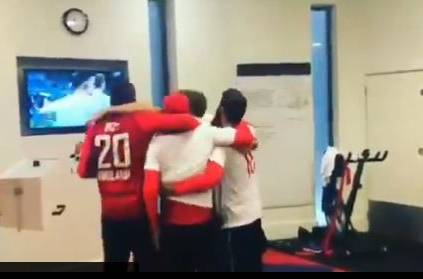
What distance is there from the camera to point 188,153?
3.50 m

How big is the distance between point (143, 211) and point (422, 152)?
4.32 m

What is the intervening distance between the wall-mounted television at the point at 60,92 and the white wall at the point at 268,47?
1.06m

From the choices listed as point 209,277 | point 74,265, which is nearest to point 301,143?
point 74,265

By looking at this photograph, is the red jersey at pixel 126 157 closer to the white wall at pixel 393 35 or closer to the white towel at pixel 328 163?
the white towel at pixel 328 163

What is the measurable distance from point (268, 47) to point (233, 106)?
383cm

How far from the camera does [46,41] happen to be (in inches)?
231

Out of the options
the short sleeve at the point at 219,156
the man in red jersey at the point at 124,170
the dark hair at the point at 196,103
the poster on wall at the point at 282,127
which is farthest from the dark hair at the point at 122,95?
the poster on wall at the point at 282,127

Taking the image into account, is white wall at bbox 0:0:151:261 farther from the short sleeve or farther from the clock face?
the short sleeve

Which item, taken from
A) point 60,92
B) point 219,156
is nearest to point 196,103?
point 219,156

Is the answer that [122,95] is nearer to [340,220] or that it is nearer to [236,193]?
[236,193]

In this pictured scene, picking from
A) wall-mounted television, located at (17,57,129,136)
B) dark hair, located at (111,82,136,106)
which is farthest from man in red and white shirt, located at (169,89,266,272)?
wall-mounted television, located at (17,57,129,136)

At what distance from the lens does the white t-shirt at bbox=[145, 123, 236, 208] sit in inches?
137

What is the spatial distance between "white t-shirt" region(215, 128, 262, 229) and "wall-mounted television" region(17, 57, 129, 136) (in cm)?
233

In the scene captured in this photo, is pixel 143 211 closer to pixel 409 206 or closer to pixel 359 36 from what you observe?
pixel 409 206
